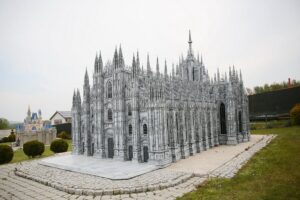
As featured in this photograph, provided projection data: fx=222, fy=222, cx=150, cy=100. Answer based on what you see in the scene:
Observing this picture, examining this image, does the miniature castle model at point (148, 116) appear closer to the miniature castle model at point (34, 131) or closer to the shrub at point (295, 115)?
the shrub at point (295, 115)

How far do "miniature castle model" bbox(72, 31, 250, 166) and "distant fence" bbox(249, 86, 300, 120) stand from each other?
29433 mm

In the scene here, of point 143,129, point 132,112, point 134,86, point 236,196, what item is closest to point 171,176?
point 236,196

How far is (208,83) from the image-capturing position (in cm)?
4484

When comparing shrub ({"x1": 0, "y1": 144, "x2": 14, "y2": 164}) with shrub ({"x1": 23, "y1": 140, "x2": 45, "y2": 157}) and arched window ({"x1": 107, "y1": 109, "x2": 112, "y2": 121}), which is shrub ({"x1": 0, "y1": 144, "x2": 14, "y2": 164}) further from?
arched window ({"x1": 107, "y1": 109, "x2": 112, "y2": 121})

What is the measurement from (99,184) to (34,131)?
44.6m

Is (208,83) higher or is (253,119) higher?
(208,83)

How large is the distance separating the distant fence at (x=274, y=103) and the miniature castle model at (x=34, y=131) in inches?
2405

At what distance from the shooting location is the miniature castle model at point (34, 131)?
55562 millimetres

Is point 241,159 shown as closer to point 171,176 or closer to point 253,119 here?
point 171,176

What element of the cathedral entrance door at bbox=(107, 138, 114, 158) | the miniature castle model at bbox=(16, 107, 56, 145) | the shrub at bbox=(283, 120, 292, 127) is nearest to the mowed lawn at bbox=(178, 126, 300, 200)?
the cathedral entrance door at bbox=(107, 138, 114, 158)

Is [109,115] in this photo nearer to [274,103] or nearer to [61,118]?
[274,103]

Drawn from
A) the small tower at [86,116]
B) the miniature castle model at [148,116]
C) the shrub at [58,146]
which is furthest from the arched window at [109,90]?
the shrub at [58,146]

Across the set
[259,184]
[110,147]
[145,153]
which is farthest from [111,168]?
[259,184]

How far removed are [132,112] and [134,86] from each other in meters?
3.29
